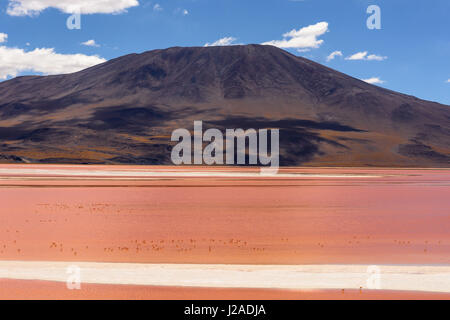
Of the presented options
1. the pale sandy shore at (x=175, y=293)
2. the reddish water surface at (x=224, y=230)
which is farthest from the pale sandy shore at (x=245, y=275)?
the reddish water surface at (x=224, y=230)

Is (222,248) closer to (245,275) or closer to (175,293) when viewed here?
(245,275)

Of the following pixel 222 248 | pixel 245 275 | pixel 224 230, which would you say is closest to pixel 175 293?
pixel 245 275

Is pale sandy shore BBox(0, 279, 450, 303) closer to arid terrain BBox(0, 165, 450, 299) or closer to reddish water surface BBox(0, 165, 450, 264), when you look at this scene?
arid terrain BBox(0, 165, 450, 299)

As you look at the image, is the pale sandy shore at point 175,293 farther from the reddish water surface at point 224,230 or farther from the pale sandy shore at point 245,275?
the reddish water surface at point 224,230

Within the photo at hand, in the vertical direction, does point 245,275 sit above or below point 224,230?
below

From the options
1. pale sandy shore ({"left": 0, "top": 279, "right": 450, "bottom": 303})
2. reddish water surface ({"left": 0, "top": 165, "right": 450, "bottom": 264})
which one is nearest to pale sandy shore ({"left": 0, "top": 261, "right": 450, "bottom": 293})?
pale sandy shore ({"left": 0, "top": 279, "right": 450, "bottom": 303})

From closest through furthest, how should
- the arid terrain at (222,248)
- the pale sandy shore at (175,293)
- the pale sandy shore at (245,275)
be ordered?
the pale sandy shore at (175,293), the arid terrain at (222,248), the pale sandy shore at (245,275)
